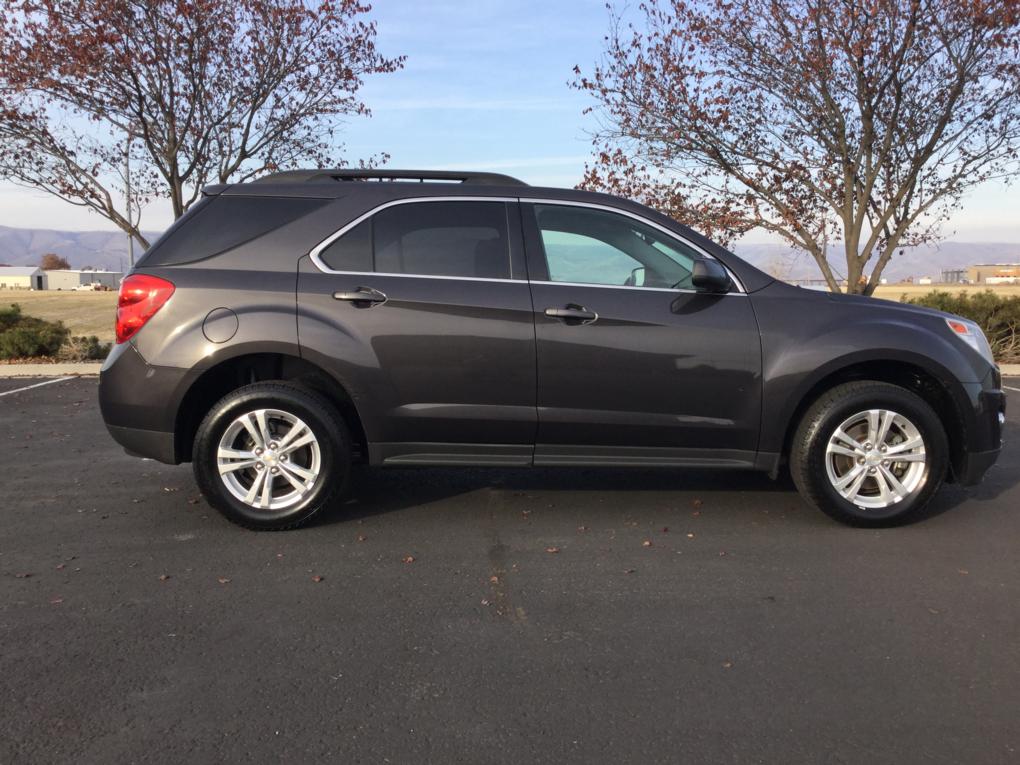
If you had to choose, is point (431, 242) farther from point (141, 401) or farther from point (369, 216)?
point (141, 401)

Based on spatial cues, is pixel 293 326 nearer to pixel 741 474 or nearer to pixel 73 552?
pixel 73 552

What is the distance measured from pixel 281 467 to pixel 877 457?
3326 mm

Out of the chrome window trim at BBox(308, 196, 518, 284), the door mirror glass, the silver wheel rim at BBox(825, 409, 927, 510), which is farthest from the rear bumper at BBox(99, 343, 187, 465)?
the silver wheel rim at BBox(825, 409, 927, 510)

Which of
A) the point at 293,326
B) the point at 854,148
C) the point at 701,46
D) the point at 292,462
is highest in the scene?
the point at 701,46

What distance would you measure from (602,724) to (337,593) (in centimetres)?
158

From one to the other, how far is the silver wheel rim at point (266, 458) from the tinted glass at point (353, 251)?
0.89m

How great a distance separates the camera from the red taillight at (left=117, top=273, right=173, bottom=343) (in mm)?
4820

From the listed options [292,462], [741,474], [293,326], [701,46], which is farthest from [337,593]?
[701,46]

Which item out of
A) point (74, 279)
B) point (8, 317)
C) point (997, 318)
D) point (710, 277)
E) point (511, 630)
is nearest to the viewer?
point (511, 630)

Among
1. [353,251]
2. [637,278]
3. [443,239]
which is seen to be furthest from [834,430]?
[353,251]

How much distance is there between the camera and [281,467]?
4.86 m

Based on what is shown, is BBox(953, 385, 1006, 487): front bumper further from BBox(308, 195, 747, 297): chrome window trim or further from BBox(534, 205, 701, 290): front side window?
BBox(534, 205, 701, 290): front side window

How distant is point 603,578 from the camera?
164 inches

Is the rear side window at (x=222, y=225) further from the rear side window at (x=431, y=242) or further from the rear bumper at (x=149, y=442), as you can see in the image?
the rear bumper at (x=149, y=442)
